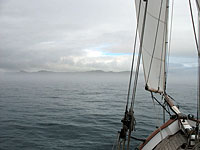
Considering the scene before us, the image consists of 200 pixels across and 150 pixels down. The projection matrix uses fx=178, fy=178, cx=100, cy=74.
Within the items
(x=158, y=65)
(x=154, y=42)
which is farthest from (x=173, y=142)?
(x=154, y=42)

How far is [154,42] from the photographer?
7121mm

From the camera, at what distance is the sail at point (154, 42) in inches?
260

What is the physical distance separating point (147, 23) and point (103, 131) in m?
11.3

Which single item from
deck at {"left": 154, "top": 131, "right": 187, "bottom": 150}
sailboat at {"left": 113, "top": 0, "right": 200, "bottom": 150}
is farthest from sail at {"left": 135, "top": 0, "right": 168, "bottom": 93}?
deck at {"left": 154, "top": 131, "right": 187, "bottom": 150}

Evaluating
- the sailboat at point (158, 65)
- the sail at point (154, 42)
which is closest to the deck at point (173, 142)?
the sailboat at point (158, 65)

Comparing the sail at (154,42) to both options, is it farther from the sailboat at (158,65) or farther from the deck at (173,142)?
the deck at (173,142)

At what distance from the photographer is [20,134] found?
14.1 m

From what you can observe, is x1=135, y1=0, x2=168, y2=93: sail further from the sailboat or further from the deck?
the deck

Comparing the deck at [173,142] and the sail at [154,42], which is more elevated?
the sail at [154,42]

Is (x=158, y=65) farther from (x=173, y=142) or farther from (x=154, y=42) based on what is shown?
(x=173, y=142)

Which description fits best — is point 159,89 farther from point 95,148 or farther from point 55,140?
point 55,140

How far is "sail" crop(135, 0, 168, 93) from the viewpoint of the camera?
660 cm

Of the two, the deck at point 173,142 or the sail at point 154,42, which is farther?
the sail at point 154,42

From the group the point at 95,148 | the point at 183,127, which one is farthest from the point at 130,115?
the point at 95,148
